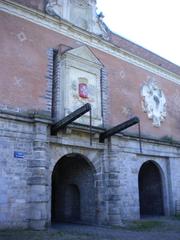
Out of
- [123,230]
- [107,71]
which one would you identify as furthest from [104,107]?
[123,230]

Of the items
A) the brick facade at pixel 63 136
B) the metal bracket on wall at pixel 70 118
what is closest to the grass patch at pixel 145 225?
the brick facade at pixel 63 136

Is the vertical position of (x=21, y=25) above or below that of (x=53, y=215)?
above

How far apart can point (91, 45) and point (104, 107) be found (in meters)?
2.80

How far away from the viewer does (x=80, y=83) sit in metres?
12.5

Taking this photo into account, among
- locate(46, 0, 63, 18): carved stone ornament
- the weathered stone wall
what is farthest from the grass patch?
locate(46, 0, 63, 18): carved stone ornament

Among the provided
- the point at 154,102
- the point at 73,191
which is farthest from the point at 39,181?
the point at 154,102

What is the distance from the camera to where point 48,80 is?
38.3 ft

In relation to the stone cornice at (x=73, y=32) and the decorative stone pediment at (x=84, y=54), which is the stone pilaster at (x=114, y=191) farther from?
the stone cornice at (x=73, y=32)

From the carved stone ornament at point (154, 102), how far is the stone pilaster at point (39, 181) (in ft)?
21.6

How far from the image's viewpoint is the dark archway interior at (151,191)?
15375mm

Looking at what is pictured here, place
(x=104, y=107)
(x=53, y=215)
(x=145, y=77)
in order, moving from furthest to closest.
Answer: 1. (x=145, y=77)
2. (x=53, y=215)
3. (x=104, y=107)

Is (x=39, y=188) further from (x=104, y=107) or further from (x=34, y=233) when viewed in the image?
(x=104, y=107)

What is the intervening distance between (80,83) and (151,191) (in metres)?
7.01

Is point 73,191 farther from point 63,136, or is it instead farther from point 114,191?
point 63,136
